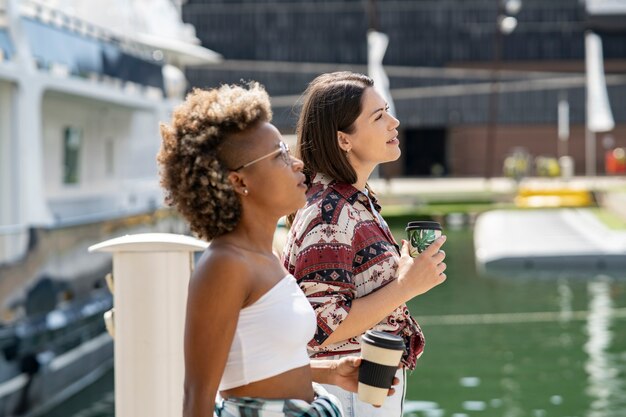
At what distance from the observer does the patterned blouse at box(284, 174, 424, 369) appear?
9.74 feet

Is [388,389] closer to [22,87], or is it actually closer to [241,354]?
[241,354]

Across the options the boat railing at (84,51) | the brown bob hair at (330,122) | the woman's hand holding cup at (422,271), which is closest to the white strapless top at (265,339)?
the woman's hand holding cup at (422,271)

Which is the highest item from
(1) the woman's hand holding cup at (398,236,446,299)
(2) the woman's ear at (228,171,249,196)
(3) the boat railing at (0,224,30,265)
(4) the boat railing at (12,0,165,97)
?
(4) the boat railing at (12,0,165,97)

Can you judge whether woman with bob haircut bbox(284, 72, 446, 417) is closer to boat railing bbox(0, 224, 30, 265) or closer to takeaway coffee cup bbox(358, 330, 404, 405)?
takeaway coffee cup bbox(358, 330, 404, 405)

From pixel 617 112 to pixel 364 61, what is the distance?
11.5m

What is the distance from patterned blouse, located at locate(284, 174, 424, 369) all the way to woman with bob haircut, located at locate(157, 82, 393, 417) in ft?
1.18

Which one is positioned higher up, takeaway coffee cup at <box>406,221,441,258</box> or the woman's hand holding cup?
takeaway coffee cup at <box>406,221,441,258</box>

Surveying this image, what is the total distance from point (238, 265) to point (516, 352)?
9866 millimetres

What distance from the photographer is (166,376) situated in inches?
148

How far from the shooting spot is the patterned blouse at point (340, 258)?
2.97 m

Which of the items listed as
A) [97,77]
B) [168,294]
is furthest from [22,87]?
[168,294]

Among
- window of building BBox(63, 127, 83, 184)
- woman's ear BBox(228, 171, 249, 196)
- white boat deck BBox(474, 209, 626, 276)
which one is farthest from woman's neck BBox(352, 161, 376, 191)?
white boat deck BBox(474, 209, 626, 276)

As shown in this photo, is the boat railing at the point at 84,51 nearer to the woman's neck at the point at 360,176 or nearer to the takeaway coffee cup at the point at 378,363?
the woman's neck at the point at 360,176

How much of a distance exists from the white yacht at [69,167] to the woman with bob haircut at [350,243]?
537cm
